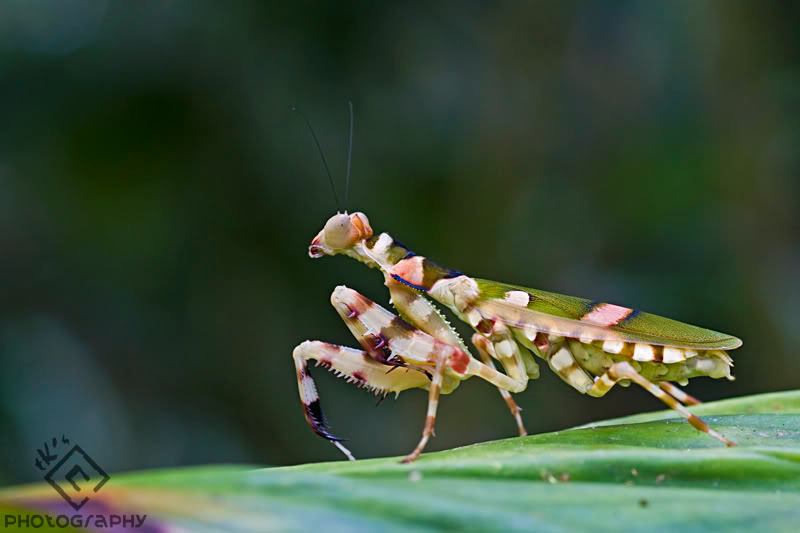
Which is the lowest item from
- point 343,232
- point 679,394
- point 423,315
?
point 679,394

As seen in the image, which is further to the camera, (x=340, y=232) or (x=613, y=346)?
(x=340, y=232)

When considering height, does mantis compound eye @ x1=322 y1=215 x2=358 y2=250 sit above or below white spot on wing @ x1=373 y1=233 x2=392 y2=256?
above

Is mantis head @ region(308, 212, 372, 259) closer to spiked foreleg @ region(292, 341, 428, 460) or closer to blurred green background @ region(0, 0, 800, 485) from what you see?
spiked foreleg @ region(292, 341, 428, 460)

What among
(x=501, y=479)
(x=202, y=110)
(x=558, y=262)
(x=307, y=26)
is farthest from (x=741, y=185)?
(x=501, y=479)

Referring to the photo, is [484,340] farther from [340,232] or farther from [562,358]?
[340,232]

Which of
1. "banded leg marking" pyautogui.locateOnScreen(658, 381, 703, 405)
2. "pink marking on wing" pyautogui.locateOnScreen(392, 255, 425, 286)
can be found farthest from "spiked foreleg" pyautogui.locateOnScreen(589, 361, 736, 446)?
"pink marking on wing" pyautogui.locateOnScreen(392, 255, 425, 286)

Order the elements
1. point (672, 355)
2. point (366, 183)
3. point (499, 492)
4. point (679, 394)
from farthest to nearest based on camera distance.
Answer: point (366, 183)
point (672, 355)
point (679, 394)
point (499, 492)

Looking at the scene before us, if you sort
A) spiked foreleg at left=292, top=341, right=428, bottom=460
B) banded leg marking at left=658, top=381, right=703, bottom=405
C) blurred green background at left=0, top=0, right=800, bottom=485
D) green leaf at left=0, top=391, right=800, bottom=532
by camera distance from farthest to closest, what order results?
blurred green background at left=0, top=0, right=800, bottom=485, spiked foreleg at left=292, top=341, right=428, bottom=460, banded leg marking at left=658, top=381, right=703, bottom=405, green leaf at left=0, top=391, right=800, bottom=532

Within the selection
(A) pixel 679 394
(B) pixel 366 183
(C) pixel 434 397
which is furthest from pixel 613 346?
(B) pixel 366 183
